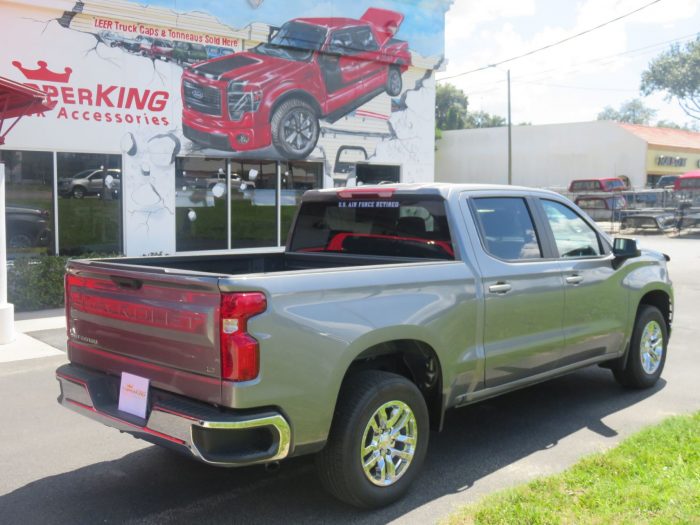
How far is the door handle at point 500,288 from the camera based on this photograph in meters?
4.68

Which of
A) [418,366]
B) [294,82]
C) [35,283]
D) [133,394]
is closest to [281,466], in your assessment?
[418,366]

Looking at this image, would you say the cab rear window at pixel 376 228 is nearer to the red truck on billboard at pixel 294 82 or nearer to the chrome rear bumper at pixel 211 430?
the chrome rear bumper at pixel 211 430

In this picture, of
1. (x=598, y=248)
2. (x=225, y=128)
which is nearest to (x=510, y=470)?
(x=598, y=248)

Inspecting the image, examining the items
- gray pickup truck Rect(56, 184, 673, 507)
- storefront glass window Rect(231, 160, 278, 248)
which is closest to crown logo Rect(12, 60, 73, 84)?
storefront glass window Rect(231, 160, 278, 248)

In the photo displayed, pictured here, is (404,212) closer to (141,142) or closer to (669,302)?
(669,302)

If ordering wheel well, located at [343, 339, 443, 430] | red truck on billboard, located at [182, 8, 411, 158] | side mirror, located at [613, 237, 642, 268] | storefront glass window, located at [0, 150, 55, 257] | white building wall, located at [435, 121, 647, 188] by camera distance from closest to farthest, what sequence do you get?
wheel well, located at [343, 339, 443, 430] → side mirror, located at [613, 237, 642, 268] → storefront glass window, located at [0, 150, 55, 257] → red truck on billboard, located at [182, 8, 411, 158] → white building wall, located at [435, 121, 647, 188]

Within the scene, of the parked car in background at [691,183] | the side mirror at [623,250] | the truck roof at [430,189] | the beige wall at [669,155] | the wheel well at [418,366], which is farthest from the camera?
the beige wall at [669,155]

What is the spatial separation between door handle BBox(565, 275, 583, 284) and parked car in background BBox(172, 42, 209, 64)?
32.5ft

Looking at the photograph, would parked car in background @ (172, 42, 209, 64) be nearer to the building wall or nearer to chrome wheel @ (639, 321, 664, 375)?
the building wall

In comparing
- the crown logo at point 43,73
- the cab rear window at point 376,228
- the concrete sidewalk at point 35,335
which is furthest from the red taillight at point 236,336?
the crown logo at point 43,73

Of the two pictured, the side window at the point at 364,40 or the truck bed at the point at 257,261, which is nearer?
→ the truck bed at the point at 257,261

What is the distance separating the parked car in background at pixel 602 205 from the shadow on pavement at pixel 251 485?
2752 centimetres

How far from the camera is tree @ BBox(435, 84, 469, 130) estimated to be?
80.6 m

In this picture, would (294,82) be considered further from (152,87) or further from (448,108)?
(448,108)
